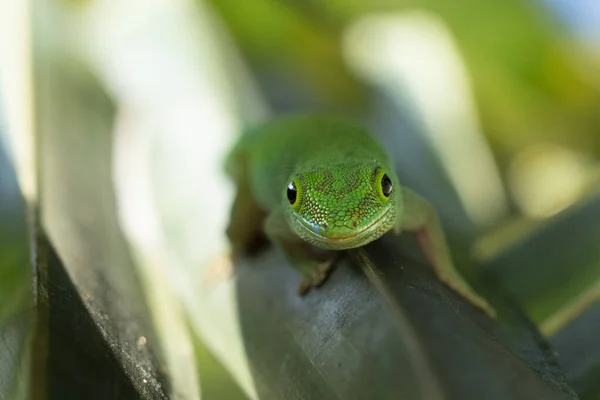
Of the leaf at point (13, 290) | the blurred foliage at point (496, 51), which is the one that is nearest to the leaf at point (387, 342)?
the leaf at point (13, 290)

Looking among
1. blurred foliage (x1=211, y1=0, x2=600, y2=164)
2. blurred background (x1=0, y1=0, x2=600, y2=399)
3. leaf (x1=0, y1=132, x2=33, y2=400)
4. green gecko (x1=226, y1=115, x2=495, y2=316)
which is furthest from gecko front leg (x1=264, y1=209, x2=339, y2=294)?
blurred foliage (x1=211, y1=0, x2=600, y2=164)

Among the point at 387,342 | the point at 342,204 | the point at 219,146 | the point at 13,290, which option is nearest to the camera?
the point at 387,342

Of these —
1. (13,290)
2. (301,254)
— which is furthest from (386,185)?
(13,290)

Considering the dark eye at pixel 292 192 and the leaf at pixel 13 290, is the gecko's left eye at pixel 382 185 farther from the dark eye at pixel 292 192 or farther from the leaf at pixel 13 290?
the leaf at pixel 13 290

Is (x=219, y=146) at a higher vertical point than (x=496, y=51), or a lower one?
higher

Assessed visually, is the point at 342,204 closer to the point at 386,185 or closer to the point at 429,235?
the point at 386,185

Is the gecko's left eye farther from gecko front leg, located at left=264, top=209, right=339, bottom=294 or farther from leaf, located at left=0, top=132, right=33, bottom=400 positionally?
leaf, located at left=0, top=132, right=33, bottom=400

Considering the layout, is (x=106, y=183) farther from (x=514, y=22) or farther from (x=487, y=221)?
(x=514, y=22)
